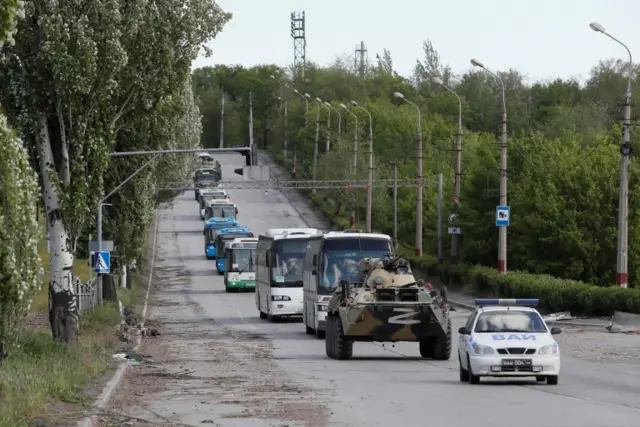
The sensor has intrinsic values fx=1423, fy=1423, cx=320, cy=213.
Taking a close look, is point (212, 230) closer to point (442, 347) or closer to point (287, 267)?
point (287, 267)

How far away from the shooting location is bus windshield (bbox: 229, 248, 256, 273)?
238 feet

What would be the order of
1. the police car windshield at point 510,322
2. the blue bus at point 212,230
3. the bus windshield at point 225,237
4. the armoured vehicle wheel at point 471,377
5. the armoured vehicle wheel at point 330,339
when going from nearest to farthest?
the armoured vehicle wheel at point 471,377
the police car windshield at point 510,322
the armoured vehicle wheel at point 330,339
the bus windshield at point 225,237
the blue bus at point 212,230

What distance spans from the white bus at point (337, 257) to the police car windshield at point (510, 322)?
12819 mm

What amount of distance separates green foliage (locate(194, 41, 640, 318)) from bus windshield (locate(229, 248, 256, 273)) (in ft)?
31.3

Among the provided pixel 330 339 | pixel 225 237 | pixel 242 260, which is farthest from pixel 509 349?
pixel 225 237

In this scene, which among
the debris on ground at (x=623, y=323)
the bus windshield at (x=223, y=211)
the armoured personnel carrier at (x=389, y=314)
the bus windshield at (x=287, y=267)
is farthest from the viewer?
the bus windshield at (x=223, y=211)

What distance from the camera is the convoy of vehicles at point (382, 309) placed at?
82.6 ft

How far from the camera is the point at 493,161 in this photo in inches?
2758

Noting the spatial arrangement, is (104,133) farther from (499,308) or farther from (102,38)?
(499,308)

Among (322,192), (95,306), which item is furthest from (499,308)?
(322,192)

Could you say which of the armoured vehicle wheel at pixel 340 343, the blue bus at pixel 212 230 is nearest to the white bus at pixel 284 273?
the armoured vehicle wheel at pixel 340 343

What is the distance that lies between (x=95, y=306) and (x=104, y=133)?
15.8m

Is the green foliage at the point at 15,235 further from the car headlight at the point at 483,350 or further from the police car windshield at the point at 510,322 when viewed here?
the police car windshield at the point at 510,322

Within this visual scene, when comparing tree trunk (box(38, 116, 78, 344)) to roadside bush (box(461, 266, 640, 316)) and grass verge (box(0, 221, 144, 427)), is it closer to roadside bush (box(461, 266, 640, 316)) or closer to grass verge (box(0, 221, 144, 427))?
grass verge (box(0, 221, 144, 427))
